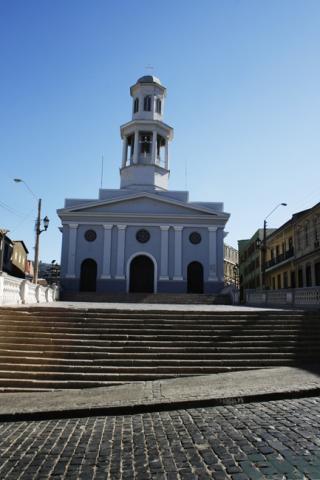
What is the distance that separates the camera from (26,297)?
16.7m

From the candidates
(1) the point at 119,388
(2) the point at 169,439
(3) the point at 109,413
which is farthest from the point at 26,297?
(2) the point at 169,439

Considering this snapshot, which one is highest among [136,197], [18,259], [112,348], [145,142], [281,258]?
[145,142]

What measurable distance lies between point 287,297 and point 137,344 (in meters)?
10.5

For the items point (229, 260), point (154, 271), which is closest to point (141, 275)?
point (154, 271)

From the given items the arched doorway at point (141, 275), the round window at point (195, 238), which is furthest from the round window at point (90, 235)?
the round window at point (195, 238)

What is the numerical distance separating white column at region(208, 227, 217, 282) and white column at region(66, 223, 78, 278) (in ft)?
31.9

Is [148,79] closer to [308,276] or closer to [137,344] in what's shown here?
[308,276]

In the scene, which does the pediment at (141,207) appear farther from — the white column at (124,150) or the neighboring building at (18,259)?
the neighboring building at (18,259)

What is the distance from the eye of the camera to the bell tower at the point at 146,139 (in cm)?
3228

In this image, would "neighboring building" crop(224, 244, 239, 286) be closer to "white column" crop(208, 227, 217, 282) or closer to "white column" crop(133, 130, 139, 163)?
"white column" crop(208, 227, 217, 282)

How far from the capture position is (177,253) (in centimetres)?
2986

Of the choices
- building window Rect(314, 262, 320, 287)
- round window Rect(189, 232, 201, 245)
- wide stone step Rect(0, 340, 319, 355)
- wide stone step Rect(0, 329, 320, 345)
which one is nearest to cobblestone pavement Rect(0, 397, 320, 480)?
wide stone step Rect(0, 340, 319, 355)

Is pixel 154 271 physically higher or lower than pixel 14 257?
lower

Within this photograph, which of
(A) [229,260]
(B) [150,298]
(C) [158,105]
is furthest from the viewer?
(A) [229,260]
